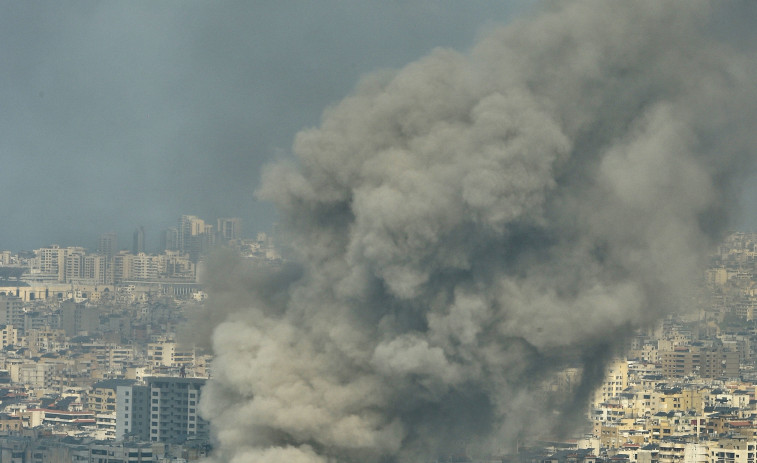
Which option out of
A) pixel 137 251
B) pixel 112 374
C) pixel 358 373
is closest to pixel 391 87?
pixel 358 373

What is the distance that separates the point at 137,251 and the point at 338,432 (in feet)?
264

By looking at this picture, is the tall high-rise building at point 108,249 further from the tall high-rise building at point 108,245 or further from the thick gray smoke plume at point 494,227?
the thick gray smoke plume at point 494,227

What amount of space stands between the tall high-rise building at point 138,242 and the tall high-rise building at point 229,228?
31.0 m

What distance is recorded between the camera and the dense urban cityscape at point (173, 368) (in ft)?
152

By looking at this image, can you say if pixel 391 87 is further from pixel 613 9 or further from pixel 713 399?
pixel 713 399

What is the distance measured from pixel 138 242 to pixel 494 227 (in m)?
78.0

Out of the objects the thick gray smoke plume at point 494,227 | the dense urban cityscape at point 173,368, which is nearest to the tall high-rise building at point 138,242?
the dense urban cityscape at point 173,368

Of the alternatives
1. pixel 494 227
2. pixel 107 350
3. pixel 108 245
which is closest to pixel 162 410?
pixel 494 227

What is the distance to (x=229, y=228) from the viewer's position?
201 feet

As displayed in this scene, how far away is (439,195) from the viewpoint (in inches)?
883

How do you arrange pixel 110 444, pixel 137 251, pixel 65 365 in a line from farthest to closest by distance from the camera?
pixel 137 251 < pixel 65 365 < pixel 110 444

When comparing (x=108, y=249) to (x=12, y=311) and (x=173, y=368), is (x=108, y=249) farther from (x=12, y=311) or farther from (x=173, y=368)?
(x=173, y=368)

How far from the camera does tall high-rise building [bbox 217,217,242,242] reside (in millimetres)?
56309

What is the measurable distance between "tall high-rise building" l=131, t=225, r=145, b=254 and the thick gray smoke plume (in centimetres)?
6926
